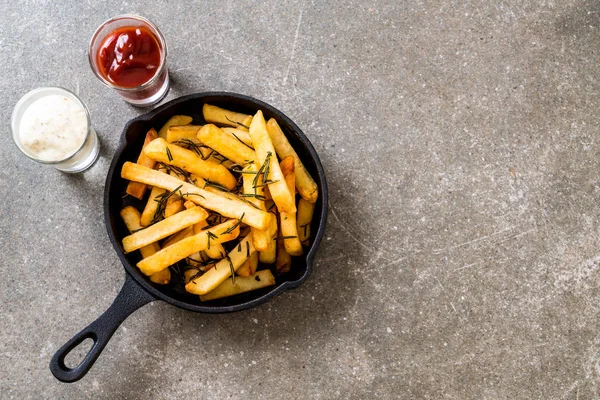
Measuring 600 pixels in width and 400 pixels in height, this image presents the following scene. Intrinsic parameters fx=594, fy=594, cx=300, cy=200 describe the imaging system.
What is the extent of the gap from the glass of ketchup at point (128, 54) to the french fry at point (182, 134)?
22 centimetres

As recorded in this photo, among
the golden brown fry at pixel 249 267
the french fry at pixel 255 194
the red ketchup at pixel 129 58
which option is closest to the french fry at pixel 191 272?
the golden brown fry at pixel 249 267

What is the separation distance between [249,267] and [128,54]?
0.95 meters

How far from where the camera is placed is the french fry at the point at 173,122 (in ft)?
7.59

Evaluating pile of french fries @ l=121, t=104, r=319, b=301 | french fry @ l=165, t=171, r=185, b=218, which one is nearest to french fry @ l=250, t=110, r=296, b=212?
pile of french fries @ l=121, t=104, r=319, b=301

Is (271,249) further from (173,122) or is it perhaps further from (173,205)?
(173,122)

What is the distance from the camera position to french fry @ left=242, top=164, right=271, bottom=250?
210 cm

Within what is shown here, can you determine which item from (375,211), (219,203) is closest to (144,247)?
(219,203)

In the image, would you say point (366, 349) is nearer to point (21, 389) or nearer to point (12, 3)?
point (21, 389)

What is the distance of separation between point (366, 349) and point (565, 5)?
1.79m

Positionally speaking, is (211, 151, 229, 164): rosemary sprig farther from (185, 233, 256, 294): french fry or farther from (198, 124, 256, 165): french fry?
(185, 233, 256, 294): french fry

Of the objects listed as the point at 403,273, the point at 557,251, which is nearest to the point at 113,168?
the point at 403,273

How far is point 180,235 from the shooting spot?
2.21m

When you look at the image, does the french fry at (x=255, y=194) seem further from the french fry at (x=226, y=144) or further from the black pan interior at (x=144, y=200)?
the black pan interior at (x=144, y=200)

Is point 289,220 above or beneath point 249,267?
above
